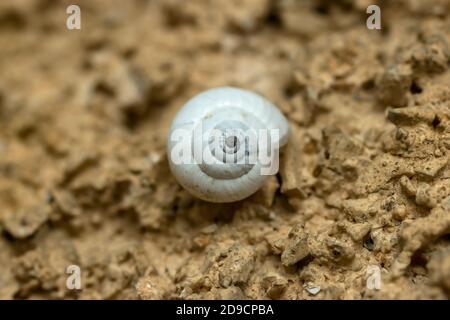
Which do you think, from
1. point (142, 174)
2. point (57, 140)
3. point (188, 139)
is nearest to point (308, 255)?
point (188, 139)

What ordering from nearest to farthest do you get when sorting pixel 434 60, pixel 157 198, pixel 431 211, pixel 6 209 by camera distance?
pixel 431 211, pixel 434 60, pixel 157 198, pixel 6 209

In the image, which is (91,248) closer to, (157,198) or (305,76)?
(157,198)

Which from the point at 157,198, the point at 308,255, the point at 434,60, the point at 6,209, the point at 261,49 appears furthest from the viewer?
the point at 261,49

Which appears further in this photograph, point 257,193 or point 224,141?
point 257,193

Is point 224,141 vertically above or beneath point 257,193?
above
